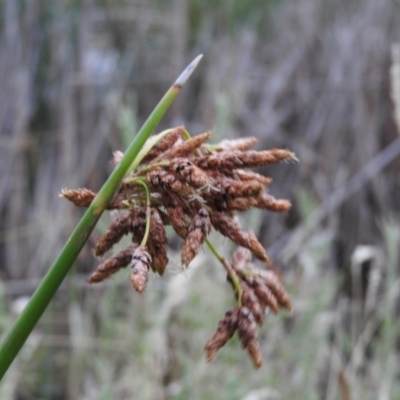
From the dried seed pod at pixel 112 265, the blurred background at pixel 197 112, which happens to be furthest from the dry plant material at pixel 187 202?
the blurred background at pixel 197 112

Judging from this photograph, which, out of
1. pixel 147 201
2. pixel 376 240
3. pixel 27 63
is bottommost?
pixel 376 240

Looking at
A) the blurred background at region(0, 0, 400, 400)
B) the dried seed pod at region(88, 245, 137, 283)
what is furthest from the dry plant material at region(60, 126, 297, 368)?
the blurred background at region(0, 0, 400, 400)

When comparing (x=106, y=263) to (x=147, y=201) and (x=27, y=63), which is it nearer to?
(x=147, y=201)

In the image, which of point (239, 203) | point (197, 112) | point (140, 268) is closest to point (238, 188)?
point (239, 203)

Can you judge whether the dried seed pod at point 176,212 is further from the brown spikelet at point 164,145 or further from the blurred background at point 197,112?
the blurred background at point 197,112

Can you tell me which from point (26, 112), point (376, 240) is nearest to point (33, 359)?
point (26, 112)

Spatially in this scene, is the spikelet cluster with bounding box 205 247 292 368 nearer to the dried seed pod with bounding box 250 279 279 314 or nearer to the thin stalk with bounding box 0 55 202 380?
the dried seed pod with bounding box 250 279 279 314
